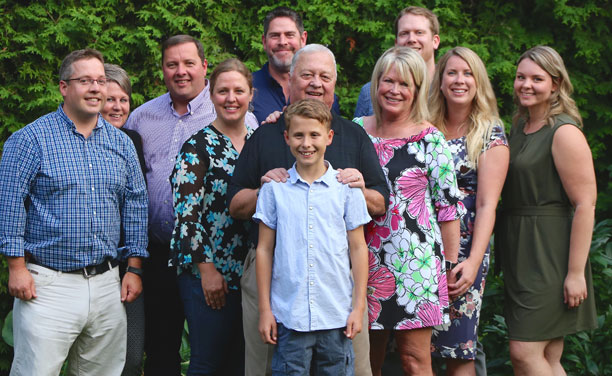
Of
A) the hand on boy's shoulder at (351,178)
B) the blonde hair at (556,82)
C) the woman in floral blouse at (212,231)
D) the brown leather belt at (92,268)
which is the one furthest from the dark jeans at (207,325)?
the blonde hair at (556,82)

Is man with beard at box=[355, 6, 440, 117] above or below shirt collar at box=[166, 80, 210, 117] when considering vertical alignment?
above

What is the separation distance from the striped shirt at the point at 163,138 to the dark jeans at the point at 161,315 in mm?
159

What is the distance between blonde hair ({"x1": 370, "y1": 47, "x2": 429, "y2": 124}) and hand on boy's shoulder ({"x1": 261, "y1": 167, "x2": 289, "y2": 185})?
0.75 m

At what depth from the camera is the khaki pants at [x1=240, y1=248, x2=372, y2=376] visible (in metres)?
3.11

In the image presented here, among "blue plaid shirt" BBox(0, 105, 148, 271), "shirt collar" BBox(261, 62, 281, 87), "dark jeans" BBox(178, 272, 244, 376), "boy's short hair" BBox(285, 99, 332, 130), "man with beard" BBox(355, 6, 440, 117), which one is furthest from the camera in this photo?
"shirt collar" BBox(261, 62, 281, 87)

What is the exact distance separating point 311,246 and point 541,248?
1.48 meters

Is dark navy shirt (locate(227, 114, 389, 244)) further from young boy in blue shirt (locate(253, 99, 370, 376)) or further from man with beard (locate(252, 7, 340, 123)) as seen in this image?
man with beard (locate(252, 7, 340, 123))

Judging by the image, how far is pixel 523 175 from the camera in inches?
145

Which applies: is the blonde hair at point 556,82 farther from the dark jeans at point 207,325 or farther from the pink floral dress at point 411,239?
the dark jeans at point 207,325

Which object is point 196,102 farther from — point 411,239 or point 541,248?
point 541,248

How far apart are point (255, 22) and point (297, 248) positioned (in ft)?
10.9

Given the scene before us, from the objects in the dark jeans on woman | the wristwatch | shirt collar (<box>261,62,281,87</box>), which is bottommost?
the dark jeans on woman

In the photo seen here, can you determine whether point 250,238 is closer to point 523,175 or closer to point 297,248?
point 297,248

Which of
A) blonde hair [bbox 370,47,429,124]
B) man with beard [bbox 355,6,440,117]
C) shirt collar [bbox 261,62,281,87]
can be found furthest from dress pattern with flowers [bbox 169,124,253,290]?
man with beard [bbox 355,6,440,117]
